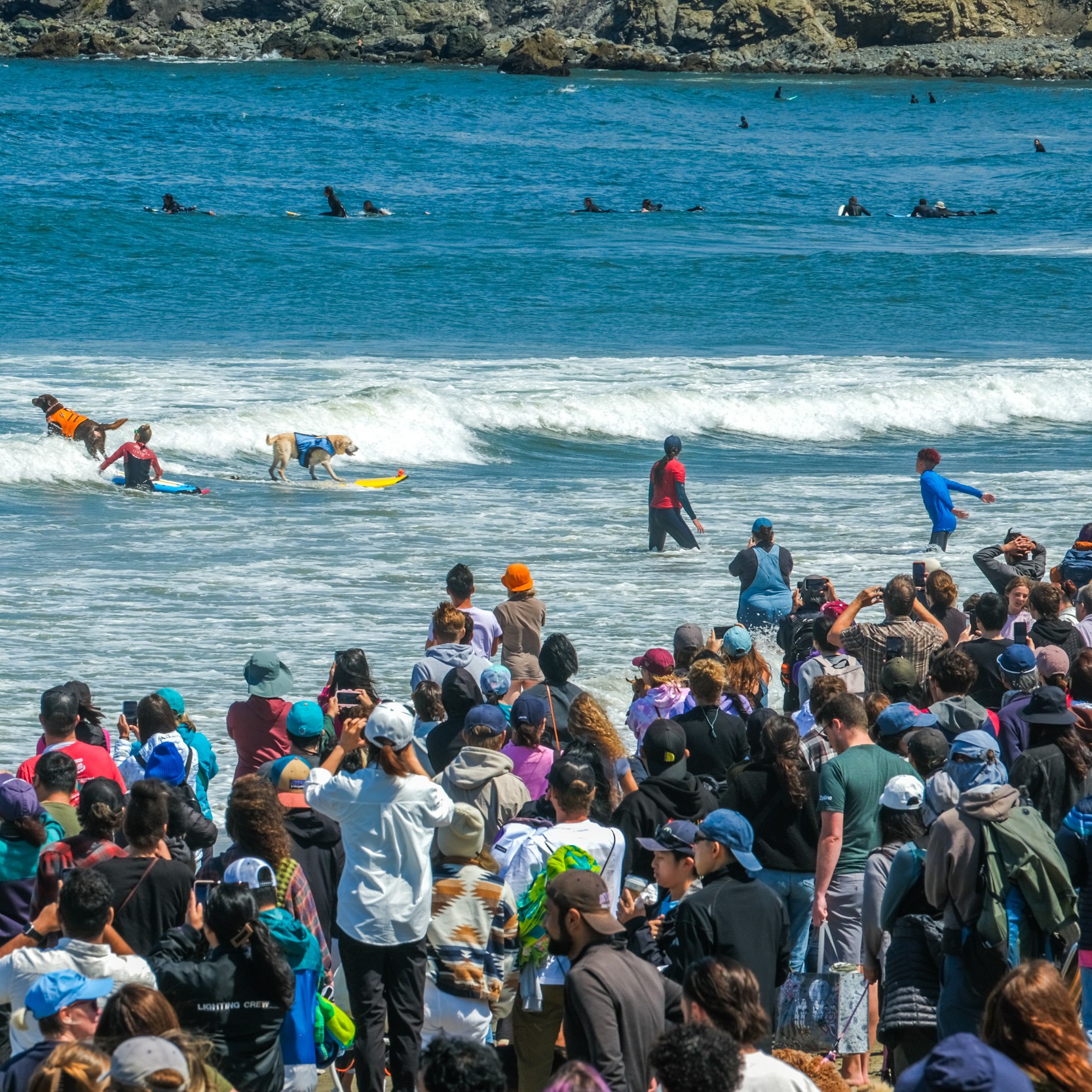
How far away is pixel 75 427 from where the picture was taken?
62.1 ft

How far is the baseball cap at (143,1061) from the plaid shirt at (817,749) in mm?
3674

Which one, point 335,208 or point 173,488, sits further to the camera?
point 335,208

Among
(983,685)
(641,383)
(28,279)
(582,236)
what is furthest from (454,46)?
(983,685)

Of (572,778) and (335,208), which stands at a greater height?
(335,208)

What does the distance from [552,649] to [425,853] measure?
2240 millimetres

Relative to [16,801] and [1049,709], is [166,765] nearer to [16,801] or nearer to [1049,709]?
[16,801]

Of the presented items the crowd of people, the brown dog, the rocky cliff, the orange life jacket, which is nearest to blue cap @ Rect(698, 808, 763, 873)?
the crowd of people

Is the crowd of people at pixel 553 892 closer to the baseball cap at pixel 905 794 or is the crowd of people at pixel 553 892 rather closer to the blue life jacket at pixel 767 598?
the baseball cap at pixel 905 794

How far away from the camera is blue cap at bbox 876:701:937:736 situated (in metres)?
6.32

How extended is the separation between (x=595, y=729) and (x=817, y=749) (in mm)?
1034

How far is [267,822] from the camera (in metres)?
4.96

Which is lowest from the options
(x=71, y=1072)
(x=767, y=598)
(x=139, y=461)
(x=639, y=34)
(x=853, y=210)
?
(x=139, y=461)

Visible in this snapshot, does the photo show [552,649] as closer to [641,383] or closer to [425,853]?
[425,853]

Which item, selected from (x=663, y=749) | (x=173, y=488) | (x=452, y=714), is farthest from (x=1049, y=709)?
(x=173, y=488)
